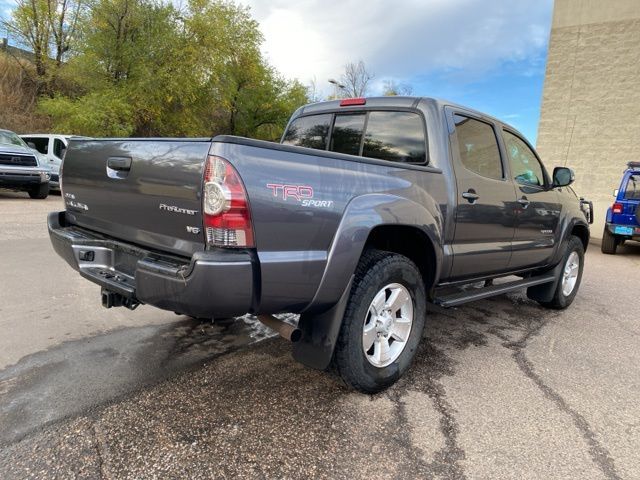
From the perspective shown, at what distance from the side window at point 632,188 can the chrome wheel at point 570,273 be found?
5859mm

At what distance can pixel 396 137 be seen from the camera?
3.63 meters

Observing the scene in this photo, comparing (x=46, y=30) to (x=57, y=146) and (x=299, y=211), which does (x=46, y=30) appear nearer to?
(x=57, y=146)

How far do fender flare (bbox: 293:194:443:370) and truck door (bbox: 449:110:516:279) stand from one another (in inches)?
36.7

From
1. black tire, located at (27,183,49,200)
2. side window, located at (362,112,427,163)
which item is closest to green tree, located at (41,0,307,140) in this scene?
black tire, located at (27,183,49,200)

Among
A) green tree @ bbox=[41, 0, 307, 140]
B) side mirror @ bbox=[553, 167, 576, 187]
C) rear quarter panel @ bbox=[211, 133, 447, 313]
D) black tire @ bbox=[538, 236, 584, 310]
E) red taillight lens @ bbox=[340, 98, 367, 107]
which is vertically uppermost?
green tree @ bbox=[41, 0, 307, 140]

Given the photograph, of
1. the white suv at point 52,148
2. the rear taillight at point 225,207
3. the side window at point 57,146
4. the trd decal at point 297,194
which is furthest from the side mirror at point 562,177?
the side window at point 57,146

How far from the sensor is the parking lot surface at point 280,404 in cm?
228

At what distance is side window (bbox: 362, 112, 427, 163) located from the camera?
11.5 feet

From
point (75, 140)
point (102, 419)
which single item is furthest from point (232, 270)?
point (75, 140)

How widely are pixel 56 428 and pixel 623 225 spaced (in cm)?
1110

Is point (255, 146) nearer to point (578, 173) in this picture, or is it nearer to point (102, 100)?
point (578, 173)

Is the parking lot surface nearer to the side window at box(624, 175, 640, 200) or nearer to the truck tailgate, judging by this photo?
the truck tailgate

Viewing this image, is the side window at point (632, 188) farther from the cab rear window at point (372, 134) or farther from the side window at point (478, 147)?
the cab rear window at point (372, 134)

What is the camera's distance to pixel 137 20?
2088cm
